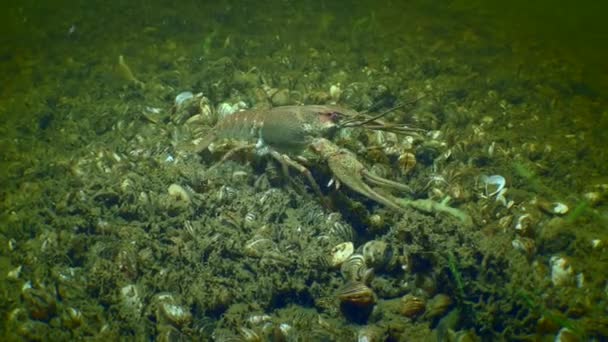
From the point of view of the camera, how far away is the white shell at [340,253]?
11.8 feet

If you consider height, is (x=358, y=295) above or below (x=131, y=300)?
above

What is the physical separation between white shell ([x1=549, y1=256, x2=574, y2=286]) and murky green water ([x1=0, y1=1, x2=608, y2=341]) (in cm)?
2

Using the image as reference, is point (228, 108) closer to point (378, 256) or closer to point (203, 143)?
point (203, 143)

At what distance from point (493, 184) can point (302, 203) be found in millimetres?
2135

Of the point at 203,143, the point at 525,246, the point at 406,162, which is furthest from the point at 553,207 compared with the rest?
the point at 203,143

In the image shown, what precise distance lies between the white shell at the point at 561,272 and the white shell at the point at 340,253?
1719 millimetres

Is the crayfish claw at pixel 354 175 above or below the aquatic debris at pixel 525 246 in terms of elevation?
above

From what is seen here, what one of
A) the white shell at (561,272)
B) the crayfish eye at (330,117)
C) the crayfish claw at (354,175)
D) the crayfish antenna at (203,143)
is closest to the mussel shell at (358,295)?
the crayfish claw at (354,175)

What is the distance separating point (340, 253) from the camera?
3637 millimetres

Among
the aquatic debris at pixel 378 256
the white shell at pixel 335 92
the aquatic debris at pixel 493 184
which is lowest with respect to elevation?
the aquatic debris at pixel 378 256

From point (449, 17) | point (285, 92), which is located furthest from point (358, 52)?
point (449, 17)

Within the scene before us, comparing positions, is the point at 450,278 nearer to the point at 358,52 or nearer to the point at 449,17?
the point at 358,52

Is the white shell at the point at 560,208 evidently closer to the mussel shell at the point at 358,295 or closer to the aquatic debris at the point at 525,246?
the aquatic debris at the point at 525,246

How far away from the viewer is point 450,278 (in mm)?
3242
